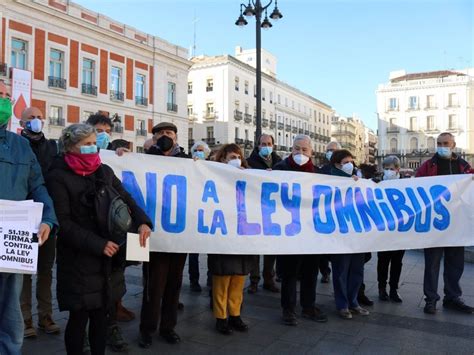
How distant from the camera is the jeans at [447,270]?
16.7 ft

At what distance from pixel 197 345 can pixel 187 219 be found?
1199 mm

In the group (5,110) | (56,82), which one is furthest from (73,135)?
(56,82)

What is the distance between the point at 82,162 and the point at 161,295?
5.06 feet

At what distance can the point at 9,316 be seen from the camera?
2881 mm

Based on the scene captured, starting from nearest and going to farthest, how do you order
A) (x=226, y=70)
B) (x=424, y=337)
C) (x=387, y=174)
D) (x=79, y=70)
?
(x=424, y=337)
(x=387, y=174)
(x=79, y=70)
(x=226, y=70)

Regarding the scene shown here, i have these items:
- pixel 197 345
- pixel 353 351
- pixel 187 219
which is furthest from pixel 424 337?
pixel 187 219

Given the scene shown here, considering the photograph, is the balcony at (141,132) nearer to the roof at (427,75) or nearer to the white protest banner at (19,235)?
the white protest banner at (19,235)

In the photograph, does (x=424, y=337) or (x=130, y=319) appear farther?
(x=130, y=319)

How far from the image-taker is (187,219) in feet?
14.6

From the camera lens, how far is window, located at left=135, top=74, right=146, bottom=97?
3691cm

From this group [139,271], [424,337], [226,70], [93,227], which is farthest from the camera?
[226,70]

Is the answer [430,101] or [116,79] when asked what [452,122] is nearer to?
[430,101]

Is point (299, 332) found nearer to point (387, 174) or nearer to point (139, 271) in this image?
point (387, 174)

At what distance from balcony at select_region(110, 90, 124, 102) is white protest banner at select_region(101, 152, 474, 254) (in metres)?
31.9
